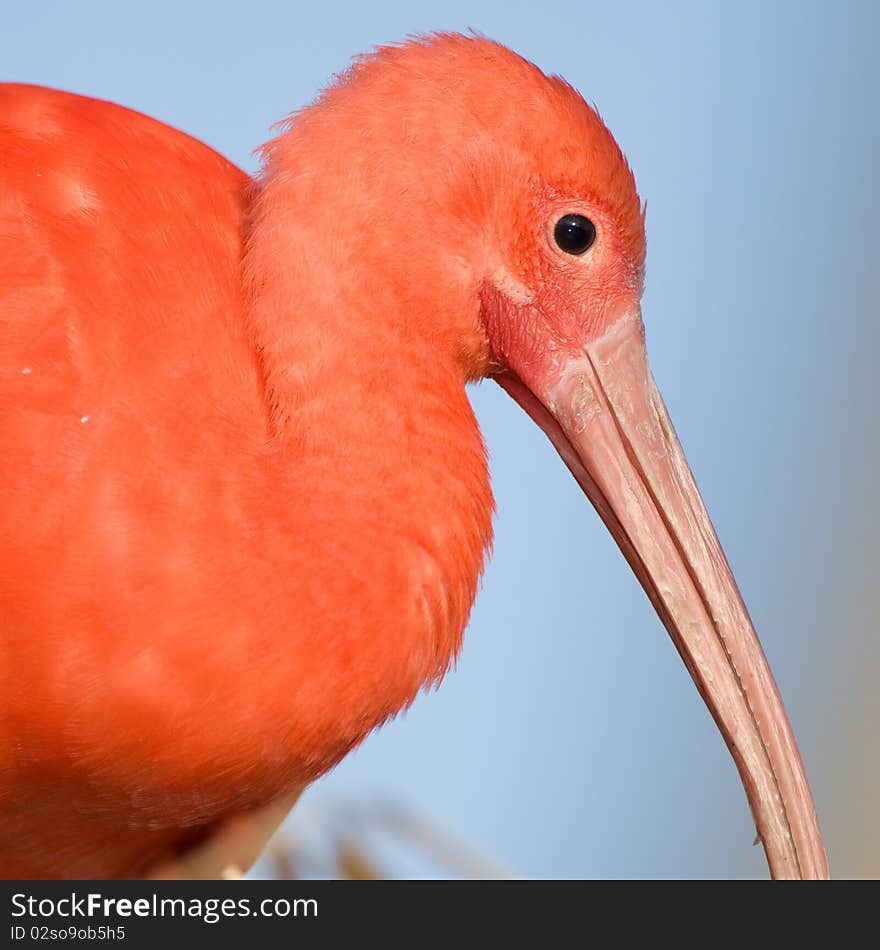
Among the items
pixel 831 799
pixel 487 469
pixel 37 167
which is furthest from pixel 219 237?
pixel 831 799

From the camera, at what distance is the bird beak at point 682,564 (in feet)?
6.90

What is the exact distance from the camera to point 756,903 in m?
2.15

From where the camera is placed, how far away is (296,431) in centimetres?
190

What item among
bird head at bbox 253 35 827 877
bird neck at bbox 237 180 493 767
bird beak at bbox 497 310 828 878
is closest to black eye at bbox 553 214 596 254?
bird head at bbox 253 35 827 877

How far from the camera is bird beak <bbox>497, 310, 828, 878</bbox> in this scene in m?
2.10

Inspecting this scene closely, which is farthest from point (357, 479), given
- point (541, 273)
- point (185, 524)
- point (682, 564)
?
point (682, 564)

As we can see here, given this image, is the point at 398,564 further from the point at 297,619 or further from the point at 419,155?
the point at 419,155

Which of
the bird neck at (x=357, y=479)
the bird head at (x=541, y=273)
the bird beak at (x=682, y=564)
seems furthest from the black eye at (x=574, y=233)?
the bird neck at (x=357, y=479)

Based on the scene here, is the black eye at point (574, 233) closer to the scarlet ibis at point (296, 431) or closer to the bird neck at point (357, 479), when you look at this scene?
the scarlet ibis at point (296, 431)

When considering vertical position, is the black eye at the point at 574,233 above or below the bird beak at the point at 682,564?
above

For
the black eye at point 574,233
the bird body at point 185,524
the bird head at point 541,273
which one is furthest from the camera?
the black eye at point 574,233

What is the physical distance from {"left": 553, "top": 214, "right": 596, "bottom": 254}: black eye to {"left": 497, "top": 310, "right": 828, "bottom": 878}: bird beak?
129 mm

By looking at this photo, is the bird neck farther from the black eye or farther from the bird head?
the black eye

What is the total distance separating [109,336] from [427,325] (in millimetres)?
433
